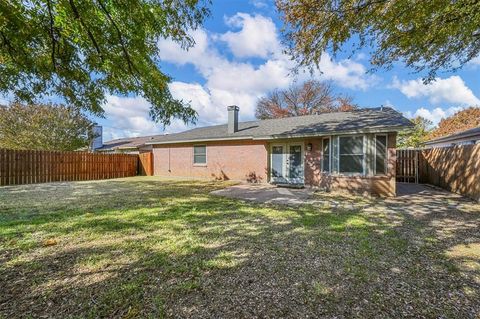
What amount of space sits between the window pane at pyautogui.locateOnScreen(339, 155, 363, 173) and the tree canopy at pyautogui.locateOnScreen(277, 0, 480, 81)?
10.9ft

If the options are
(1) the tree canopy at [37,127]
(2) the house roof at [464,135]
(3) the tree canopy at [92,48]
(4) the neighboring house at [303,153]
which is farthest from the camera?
(1) the tree canopy at [37,127]

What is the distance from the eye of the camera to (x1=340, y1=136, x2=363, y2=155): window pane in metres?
8.72

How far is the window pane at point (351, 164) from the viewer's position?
8.70 meters

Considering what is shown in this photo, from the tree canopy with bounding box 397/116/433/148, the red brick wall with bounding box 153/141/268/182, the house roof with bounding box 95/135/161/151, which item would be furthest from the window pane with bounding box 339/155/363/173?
the house roof with bounding box 95/135/161/151

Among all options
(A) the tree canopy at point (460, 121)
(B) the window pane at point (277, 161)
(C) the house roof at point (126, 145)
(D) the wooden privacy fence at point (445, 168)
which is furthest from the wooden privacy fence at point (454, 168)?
(C) the house roof at point (126, 145)

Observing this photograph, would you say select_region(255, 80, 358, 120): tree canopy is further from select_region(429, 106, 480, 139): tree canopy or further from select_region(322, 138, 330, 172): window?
select_region(322, 138, 330, 172): window

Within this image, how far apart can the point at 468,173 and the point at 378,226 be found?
5971 millimetres

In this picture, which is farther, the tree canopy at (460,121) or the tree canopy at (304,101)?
the tree canopy at (304,101)

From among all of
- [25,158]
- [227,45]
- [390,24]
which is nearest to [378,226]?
[390,24]

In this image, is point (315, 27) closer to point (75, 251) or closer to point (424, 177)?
point (75, 251)

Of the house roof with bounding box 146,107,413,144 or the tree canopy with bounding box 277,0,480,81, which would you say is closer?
the tree canopy with bounding box 277,0,480,81

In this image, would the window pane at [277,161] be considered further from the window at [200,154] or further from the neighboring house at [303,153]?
the window at [200,154]

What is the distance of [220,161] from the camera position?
47.2 ft

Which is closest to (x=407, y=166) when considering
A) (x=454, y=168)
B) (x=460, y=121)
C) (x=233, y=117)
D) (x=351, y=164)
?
(x=454, y=168)
